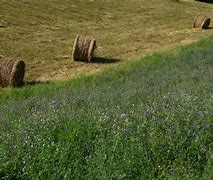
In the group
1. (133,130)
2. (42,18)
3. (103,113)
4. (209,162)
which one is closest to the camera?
(209,162)

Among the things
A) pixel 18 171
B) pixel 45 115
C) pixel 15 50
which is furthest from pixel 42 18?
pixel 18 171

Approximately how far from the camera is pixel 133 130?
22.6 ft

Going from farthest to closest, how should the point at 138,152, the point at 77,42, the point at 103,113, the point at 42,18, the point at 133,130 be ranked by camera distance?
1. the point at 42,18
2. the point at 77,42
3. the point at 103,113
4. the point at 133,130
5. the point at 138,152

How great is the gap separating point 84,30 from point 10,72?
13220mm

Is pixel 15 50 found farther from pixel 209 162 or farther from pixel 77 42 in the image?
pixel 209 162

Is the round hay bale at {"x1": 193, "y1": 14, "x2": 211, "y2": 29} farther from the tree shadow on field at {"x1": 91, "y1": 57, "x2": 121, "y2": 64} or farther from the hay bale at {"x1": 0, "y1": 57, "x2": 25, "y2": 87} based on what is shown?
the hay bale at {"x1": 0, "y1": 57, "x2": 25, "y2": 87}

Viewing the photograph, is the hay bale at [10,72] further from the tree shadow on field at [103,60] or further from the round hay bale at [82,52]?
the tree shadow on field at [103,60]

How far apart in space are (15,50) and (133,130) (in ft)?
46.1

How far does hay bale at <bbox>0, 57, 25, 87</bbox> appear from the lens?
14.5 m

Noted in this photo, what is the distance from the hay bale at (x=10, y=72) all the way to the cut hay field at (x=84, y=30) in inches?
39.6

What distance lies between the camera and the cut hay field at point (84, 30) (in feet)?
61.1

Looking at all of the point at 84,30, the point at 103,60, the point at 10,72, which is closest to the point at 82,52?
the point at 103,60

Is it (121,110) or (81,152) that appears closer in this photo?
(81,152)

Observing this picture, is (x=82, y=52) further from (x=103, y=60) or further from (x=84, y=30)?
(x=84, y=30)
